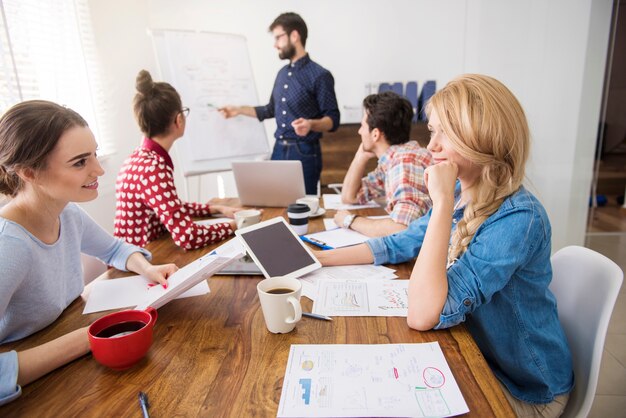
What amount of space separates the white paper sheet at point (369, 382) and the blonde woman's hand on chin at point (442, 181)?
1.05ft

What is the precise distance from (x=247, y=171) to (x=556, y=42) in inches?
97.5

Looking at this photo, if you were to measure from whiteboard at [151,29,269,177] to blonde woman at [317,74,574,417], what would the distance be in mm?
2131

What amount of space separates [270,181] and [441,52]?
8.84 ft

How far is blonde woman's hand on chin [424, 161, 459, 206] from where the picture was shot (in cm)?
91

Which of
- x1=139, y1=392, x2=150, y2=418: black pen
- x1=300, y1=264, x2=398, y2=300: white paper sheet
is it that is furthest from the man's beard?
x1=139, y1=392, x2=150, y2=418: black pen

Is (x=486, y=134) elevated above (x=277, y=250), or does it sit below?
above

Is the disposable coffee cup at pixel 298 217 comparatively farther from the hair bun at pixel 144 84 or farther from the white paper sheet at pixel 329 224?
the hair bun at pixel 144 84

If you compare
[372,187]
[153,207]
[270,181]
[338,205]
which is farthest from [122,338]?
[372,187]

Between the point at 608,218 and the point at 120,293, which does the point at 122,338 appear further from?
the point at 608,218

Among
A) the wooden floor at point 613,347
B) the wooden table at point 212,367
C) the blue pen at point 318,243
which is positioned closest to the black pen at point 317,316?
the wooden table at point 212,367

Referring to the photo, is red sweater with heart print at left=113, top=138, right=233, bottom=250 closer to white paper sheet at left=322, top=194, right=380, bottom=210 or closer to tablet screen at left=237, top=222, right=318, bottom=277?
tablet screen at left=237, top=222, right=318, bottom=277

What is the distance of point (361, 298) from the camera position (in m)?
0.95

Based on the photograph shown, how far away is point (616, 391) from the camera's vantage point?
1706mm

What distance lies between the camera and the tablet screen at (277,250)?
106 centimetres
